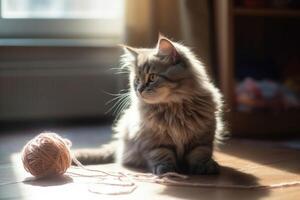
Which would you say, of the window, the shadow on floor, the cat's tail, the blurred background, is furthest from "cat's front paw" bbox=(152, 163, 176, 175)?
the window

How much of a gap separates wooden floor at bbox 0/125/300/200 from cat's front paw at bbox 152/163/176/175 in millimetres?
81

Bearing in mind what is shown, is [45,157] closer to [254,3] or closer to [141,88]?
[141,88]

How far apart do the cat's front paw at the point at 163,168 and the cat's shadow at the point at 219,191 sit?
81 mm

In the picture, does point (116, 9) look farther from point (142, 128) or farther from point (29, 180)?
point (29, 180)

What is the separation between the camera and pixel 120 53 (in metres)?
3.04

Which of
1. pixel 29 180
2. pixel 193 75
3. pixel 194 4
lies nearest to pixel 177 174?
pixel 193 75

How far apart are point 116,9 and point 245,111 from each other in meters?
1.02

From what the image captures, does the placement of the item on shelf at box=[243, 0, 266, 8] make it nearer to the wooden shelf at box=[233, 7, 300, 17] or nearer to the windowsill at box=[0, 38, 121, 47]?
the wooden shelf at box=[233, 7, 300, 17]

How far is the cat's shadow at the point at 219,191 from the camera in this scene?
5.22ft

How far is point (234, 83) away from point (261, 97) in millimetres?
164

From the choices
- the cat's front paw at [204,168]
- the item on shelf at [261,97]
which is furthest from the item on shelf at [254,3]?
the cat's front paw at [204,168]

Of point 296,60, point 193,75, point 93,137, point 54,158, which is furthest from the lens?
point 296,60

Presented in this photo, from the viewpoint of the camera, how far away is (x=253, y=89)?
2748 mm

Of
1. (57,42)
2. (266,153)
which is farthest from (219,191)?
(57,42)
